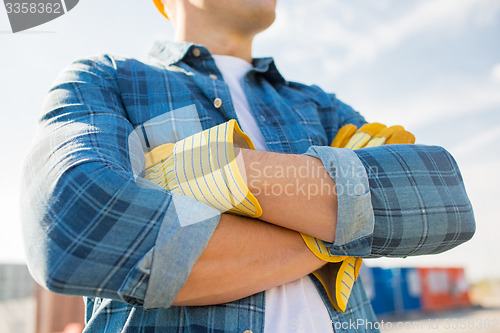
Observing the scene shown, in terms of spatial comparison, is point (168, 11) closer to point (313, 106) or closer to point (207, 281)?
point (313, 106)

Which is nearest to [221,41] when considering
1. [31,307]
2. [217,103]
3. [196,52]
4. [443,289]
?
[196,52]

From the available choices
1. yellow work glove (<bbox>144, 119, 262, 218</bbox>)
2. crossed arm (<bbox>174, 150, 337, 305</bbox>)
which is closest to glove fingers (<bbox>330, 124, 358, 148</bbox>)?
crossed arm (<bbox>174, 150, 337, 305</bbox>)

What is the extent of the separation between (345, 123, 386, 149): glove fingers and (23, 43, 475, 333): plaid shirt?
0.24 meters

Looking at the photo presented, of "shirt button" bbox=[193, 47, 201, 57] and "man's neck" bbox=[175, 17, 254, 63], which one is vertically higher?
"man's neck" bbox=[175, 17, 254, 63]

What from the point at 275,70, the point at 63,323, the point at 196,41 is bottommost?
the point at 63,323

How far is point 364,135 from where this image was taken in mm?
1375

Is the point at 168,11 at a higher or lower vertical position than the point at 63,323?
higher

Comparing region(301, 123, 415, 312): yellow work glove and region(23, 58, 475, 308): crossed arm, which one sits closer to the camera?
region(23, 58, 475, 308): crossed arm

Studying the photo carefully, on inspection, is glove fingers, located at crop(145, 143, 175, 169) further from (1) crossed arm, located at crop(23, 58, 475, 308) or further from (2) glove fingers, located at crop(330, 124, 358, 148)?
(2) glove fingers, located at crop(330, 124, 358, 148)

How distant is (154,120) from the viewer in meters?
1.30

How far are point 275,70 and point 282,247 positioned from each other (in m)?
1.14

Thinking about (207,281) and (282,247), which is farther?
(282,247)

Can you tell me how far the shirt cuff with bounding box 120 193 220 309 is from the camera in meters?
0.81

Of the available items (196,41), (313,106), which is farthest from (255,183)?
(196,41)
